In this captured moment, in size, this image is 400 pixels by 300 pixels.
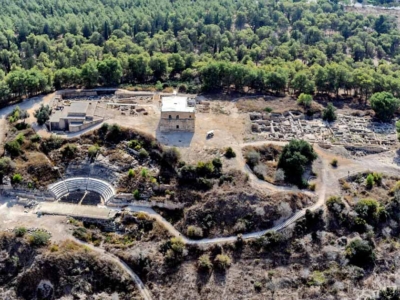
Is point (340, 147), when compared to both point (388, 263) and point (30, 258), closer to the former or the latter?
point (388, 263)

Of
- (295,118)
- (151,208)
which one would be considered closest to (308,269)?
(151,208)

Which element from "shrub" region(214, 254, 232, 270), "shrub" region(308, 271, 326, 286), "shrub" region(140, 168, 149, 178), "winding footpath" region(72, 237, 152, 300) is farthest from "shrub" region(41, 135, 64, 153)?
"shrub" region(308, 271, 326, 286)

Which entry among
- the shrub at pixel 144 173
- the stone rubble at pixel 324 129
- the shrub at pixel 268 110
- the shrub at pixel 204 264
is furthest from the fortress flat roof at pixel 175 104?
the shrub at pixel 204 264

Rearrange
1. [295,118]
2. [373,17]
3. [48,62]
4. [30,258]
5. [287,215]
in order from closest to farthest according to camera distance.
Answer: [30,258], [287,215], [295,118], [48,62], [373,17]

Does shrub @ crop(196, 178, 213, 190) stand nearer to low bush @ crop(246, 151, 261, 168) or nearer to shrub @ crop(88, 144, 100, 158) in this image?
low bush @ crop(246, 151, 261, 168)

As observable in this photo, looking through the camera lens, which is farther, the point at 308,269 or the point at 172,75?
the point at 172,75

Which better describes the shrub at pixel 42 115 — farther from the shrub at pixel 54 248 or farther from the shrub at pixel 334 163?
the shrub at pixel 334 163

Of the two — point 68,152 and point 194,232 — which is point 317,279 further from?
point 68,152
